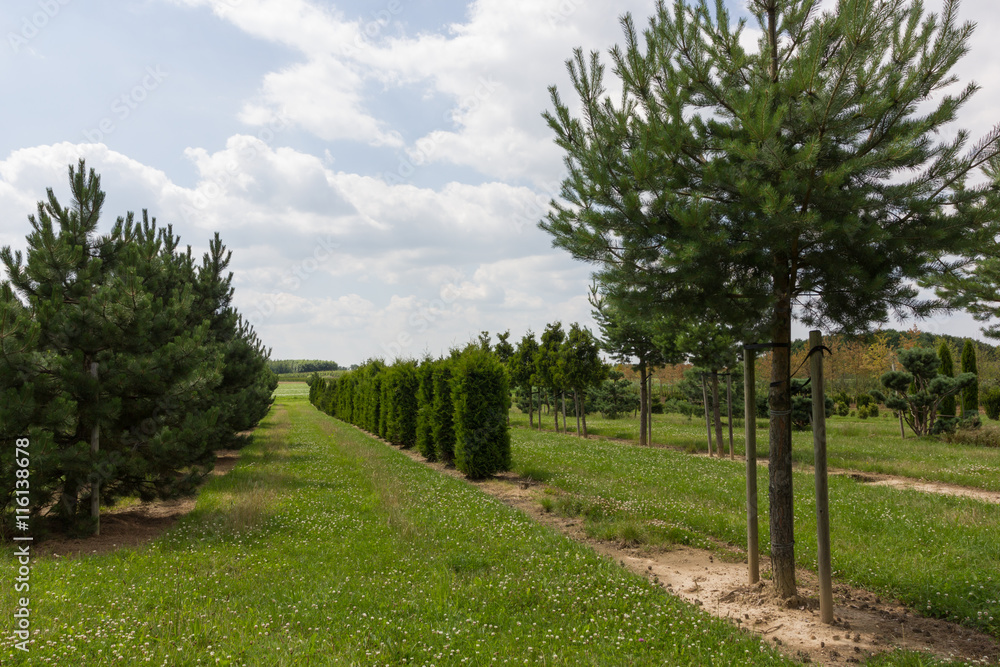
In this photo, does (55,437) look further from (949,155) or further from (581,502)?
(949,155)

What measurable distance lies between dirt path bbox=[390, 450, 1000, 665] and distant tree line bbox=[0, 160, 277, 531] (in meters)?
7.23

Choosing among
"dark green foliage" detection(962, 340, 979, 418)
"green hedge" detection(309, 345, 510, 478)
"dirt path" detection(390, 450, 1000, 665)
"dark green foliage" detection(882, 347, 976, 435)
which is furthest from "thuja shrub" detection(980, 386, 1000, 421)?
"dirt path" detection(390, 450, 1000, 665)

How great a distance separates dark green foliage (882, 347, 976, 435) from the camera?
770 inches

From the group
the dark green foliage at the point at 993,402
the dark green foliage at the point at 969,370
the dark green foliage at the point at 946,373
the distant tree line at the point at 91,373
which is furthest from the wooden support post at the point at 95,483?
the dark green foliage at the point at 993,402

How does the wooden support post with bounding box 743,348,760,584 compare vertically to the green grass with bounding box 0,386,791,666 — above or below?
above

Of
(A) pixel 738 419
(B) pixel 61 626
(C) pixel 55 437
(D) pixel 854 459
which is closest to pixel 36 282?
(C) pixel 55 437

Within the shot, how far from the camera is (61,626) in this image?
4.37 m

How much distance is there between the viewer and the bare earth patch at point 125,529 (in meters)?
7.21

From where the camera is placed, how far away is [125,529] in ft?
27.7

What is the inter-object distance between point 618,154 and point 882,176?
7.67 feet

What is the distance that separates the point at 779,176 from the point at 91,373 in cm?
945

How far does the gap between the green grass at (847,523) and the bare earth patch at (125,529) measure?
268 inches

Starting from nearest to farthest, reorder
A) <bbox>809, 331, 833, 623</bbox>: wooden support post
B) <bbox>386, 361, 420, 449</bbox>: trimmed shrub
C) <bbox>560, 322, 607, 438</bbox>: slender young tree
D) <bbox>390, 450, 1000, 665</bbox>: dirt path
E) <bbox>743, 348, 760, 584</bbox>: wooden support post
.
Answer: <bbox>390, 450, 1000, 665</bbox>: dirt path → <bbox>809, 331, 833, 623</bbox>: wooden support post → <bbox>743, 348, 760, 584</bbox>: wooden support post → <bbox>386, 361, 420, 449</bbox>: trimmed shrub → <bbox>560, 322, 607, 438</bbox>: slender young tree
